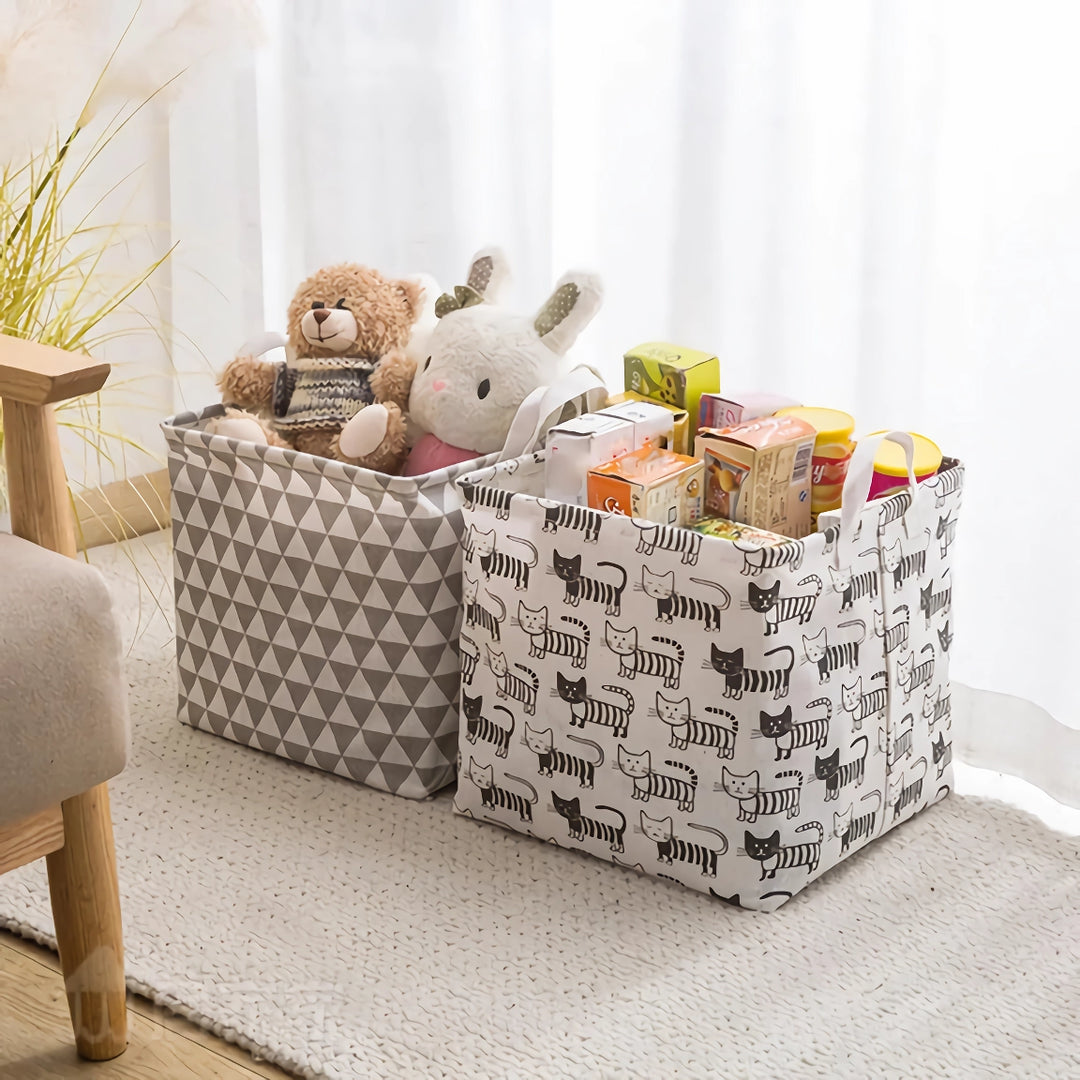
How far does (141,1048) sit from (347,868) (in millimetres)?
267

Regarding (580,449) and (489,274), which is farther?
(489,274)

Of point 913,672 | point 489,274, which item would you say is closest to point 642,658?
point 913,672

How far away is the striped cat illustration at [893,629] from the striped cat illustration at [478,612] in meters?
0.34

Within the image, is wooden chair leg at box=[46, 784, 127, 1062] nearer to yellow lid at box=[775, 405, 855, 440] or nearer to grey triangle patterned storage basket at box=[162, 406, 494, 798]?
grey triangle patterned storage basket at box=[162, 406, 494, 798]

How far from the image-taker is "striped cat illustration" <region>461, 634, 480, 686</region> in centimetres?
126

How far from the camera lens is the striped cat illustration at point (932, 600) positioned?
4.04 feet

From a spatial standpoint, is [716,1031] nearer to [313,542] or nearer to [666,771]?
[666,771]

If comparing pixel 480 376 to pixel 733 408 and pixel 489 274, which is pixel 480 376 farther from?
pixel 733 408

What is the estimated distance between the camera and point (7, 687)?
0.83 meters

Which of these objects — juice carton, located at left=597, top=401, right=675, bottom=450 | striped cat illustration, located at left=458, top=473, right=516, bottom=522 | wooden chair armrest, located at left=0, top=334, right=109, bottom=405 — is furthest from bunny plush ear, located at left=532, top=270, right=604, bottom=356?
wooden chair armrest, located at left=0, top=334, right=109, bottom=405

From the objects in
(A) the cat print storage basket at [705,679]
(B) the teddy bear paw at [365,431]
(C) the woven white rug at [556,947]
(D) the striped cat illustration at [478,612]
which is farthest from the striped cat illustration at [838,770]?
(B) the teddy bear paw at [365,431]

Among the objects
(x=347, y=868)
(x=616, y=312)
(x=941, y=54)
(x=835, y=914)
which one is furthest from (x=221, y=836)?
(x=941, y=54)

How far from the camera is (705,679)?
3.66 ft

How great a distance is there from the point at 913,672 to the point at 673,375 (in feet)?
1.20
